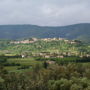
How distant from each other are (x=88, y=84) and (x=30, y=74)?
28.3m

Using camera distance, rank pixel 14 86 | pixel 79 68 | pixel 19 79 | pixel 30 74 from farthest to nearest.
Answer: pixel 79 68, pixel 30 74, pixel 19 79, pixel 14 86

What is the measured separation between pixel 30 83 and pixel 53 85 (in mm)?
6924

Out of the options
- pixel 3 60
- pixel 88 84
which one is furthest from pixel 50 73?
pixel 3 60

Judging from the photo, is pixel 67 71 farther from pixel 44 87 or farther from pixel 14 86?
pixel 14 86

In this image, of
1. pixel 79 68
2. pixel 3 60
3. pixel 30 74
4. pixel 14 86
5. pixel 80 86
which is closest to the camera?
pixel 80 86

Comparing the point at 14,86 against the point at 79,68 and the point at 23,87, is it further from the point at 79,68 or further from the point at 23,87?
the point at 79,68

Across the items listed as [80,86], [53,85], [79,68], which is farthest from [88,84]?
[79,68]

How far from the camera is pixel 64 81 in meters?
70.1

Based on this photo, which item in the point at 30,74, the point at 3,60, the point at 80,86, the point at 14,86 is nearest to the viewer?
the point at 80,86

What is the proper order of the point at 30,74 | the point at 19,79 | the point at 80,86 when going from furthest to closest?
the point at 30,74 → the point at 19,79 → the point at 80,86

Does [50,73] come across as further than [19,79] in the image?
Yes

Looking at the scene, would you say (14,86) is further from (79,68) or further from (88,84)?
(79,68)

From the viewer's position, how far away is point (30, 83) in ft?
234

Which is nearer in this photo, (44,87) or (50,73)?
(44,87)
